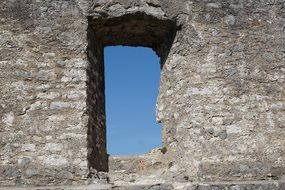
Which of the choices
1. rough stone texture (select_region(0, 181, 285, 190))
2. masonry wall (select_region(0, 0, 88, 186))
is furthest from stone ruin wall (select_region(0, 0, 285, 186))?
rough stone texture (select_region(0, 181, 285, 190))

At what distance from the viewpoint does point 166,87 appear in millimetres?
6188

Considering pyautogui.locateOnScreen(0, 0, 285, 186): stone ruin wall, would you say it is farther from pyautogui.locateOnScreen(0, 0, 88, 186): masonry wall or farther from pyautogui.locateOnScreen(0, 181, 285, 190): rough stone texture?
pyautogui.locateOnScreen(0, 181, 285, 190): rough stone texture

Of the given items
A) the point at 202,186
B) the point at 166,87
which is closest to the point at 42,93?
the point at 166,87

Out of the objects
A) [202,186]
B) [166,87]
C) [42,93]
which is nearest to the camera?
[202,186]

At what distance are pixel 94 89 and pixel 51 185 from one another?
1.39 m

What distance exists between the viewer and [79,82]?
5691 millimetres

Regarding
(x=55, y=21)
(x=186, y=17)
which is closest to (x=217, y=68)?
(x=186, y=17)

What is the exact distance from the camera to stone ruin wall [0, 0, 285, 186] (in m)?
5.50

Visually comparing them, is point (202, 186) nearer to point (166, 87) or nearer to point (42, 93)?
point (166, 87)

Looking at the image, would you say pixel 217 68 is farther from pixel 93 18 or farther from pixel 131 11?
pixel 93 18

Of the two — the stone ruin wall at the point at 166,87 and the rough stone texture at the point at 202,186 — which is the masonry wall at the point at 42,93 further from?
the rough stone texture at the point at 202,186

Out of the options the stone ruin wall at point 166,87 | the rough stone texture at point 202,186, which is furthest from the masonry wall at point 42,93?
the rough stone texture at point 202,186

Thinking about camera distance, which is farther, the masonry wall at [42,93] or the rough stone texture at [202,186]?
the masonry wall at [42,93]

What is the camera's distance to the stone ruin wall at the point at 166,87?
550 centimetres
